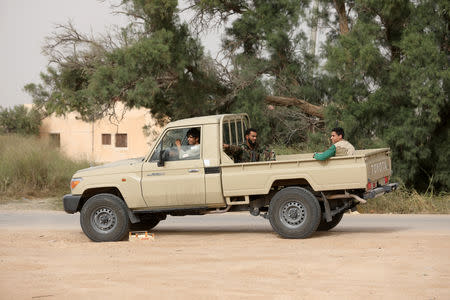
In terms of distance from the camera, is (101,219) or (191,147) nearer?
(191,147)

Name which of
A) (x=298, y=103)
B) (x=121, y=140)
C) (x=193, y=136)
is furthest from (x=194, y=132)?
(x=121, y=140)

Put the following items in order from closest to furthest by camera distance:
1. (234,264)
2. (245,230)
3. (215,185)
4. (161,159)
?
(234,264)
(215,185)
(161,159)
(245,230)

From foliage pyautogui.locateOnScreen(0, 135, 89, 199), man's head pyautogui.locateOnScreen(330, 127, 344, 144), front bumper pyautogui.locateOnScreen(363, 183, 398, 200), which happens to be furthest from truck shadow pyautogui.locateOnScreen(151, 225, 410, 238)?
foliage pyautogui.locateOnScreen(0, 135, 89, 199)

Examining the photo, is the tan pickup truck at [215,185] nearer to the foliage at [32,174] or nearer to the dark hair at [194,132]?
the dark hair at [194,132]

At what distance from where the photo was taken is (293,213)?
11914 millimetres

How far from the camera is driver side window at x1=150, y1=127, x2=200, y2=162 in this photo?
12.5 meters

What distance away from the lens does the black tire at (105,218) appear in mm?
12609

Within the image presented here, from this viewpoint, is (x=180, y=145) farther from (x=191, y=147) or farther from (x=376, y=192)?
(x=376, y=192)

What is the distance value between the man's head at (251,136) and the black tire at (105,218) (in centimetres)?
252

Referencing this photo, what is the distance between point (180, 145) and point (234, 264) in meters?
3.43

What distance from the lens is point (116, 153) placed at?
1873 inches

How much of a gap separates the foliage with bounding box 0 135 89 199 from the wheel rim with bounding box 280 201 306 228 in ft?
39.5

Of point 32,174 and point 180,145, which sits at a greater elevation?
point 180,145

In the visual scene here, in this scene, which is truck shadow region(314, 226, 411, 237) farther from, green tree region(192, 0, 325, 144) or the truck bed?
green tree region(192, 0, 325, 144)
